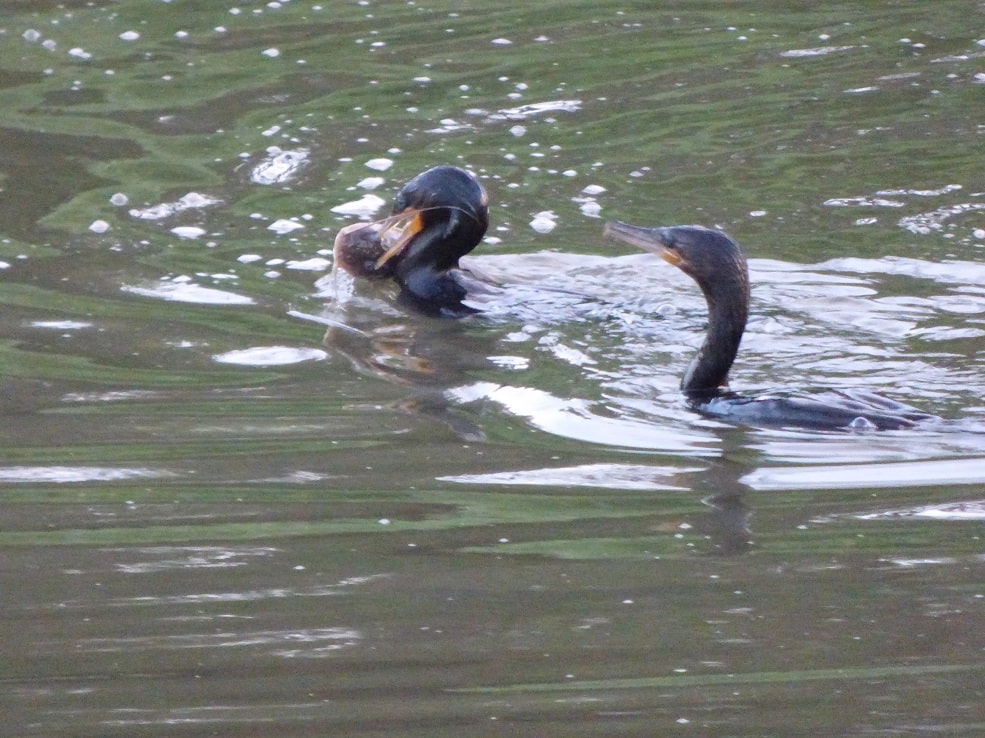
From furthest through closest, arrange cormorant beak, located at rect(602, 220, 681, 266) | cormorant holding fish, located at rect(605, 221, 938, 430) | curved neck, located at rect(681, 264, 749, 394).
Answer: cormorant beak, located at rect(602, 220, 681, 266)
curved neck, located at rect(681, 264, 749, 394)
cormorant holding fish, located at rect(605, 221, 938, 430)

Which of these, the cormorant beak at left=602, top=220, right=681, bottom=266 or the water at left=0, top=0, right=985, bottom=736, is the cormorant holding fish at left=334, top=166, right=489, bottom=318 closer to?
the water at left=0, top=0, right=985, bottom=736

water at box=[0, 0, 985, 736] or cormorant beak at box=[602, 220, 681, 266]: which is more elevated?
cormorant beak at box=[602, 220, 681, 266]

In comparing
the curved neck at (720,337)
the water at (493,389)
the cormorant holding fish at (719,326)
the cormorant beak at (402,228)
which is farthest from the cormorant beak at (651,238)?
the cormorant beak at (402,228)

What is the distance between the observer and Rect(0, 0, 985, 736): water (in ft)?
11.3

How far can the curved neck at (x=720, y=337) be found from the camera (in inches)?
247

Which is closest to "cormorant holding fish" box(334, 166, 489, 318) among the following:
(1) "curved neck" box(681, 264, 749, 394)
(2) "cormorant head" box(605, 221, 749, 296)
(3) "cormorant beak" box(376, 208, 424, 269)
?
(3) "cormorant beak" box(376, 208, 424, 269)

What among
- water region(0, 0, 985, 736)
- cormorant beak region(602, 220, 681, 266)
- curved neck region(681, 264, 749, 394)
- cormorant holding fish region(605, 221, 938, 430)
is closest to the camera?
water region(0, 0, 985, 736)

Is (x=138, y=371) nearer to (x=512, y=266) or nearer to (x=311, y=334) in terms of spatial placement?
(x=311, y=334)

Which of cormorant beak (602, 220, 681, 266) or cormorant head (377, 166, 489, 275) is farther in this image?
cormorant head (377, 166, 489, 275)

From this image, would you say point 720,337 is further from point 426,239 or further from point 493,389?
point 426,239

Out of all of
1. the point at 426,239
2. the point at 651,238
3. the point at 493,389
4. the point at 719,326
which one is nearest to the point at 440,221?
the point at 426,239

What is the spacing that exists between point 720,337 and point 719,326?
47mm

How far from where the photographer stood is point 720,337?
6.29 m

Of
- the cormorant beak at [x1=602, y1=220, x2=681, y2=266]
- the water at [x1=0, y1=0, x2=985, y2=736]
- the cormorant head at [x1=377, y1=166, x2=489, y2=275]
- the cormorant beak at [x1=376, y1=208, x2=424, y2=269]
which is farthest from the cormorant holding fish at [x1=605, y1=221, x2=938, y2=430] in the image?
the cormorant beak at [x1=376, y1=208, x2=424, y2=269]
